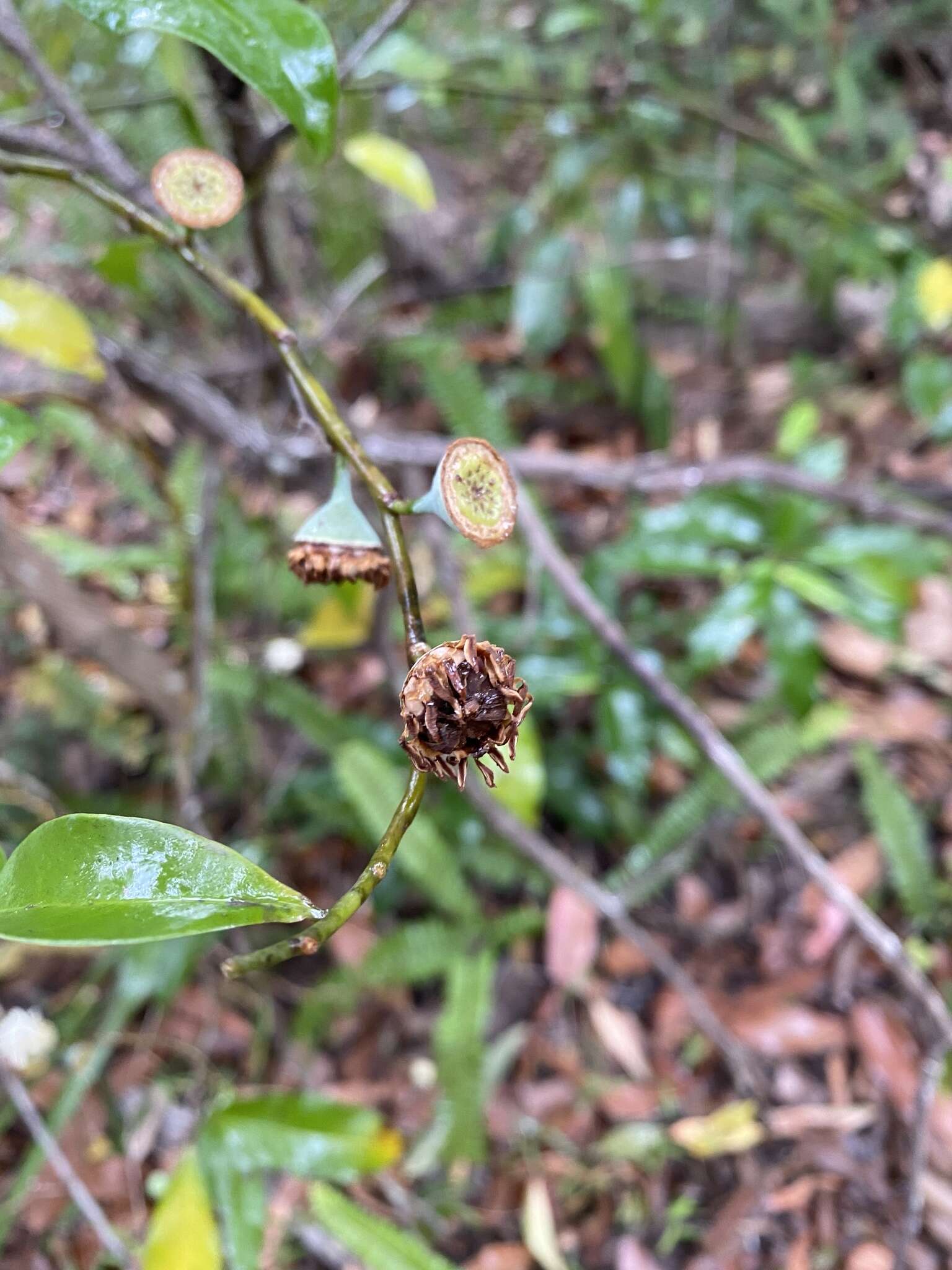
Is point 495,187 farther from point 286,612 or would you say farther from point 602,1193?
point 602,1193

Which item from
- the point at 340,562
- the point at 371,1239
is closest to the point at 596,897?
the point at 371,1239

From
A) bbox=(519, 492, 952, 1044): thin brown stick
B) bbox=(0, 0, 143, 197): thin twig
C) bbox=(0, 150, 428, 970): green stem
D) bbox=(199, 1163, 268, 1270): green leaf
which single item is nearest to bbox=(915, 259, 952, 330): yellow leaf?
bbox=(519, 492, 952, 1044): thin brown stick

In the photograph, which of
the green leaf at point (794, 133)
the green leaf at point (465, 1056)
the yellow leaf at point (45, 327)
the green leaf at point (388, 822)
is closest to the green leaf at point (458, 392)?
the green leaf at point (388, 822)

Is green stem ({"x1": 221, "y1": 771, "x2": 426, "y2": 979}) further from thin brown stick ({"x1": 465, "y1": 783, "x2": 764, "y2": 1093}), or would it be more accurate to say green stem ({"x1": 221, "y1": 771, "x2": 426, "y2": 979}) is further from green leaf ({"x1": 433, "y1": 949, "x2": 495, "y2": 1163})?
green leaf ({"x1": 433, "y1": 949, "x2": 495, "y2": 1163})

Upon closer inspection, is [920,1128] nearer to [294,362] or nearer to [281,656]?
[294,362]

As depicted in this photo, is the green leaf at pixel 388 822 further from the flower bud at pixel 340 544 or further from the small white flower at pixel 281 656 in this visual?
the flower bud at pixel 340 544
